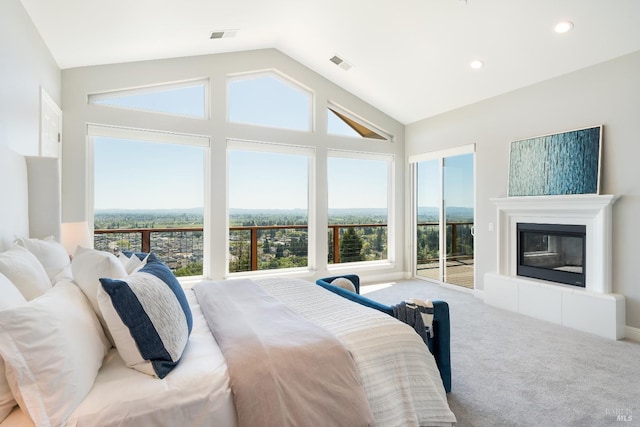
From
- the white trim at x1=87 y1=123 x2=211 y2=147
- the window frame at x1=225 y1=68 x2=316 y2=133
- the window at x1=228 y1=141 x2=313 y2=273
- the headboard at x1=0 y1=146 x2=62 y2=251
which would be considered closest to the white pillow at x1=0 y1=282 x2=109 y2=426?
the headboard at x1=0 y1=146 x2=62 y2=251

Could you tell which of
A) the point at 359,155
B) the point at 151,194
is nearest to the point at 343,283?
the point at 151,194

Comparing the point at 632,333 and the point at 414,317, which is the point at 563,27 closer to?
the point at 632,333

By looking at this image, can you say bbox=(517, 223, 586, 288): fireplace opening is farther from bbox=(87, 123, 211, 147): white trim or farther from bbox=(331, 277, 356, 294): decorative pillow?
bbox=(87, 123, 211, 147): white trim

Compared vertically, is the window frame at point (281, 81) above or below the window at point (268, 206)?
above

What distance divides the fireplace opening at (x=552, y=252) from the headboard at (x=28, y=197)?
16.2 feet

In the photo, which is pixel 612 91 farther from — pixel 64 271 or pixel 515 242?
pixel 64 271

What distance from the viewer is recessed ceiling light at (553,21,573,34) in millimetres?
3255

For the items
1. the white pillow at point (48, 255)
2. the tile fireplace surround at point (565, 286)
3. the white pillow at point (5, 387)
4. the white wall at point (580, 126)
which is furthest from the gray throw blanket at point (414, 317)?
the white wall at point (580, 126)

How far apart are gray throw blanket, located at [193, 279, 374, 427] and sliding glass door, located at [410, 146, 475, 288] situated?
163 inches

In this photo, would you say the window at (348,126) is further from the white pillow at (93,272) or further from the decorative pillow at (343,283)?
the white pillow at (93,272)

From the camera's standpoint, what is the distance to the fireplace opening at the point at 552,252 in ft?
12.7

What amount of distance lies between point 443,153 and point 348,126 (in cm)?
159

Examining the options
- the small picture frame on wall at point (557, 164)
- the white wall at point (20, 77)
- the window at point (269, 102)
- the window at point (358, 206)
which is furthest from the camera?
the window at point (358, 206)

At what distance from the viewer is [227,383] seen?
1.39m
